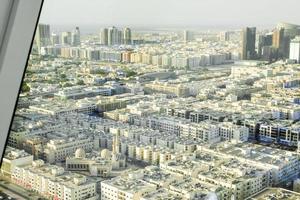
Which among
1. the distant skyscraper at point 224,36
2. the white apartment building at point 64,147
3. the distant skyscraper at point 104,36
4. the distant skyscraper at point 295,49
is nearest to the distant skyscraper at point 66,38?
the distant skyscraper at point 104,36

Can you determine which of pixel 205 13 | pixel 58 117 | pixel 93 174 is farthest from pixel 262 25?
pixel 58 117

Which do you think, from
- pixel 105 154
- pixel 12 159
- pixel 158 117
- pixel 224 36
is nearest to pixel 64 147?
pixel 105 154

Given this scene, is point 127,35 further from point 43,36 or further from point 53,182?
point 53,182

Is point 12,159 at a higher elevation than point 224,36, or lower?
lower

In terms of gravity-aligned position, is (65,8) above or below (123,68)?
above

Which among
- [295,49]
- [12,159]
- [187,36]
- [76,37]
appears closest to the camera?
[295,49]

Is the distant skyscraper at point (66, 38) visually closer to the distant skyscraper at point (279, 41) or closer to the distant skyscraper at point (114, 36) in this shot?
the distant skyscraper at point (114, 36)

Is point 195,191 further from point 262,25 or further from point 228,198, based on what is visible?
point 262,25
